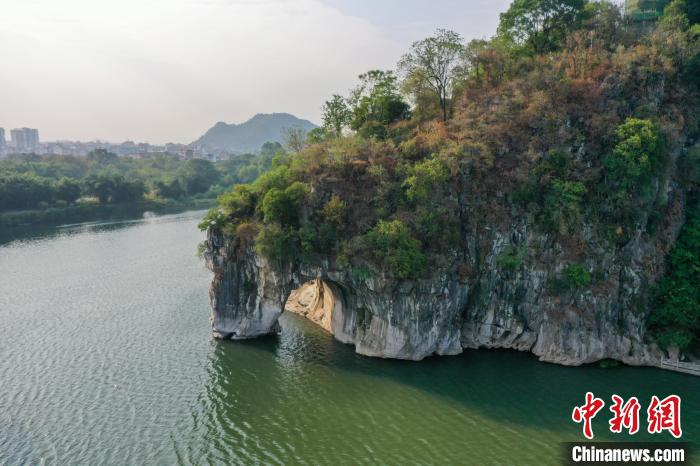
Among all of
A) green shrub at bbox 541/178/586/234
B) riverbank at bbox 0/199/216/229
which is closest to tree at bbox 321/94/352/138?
green shrub at bbox 541/178/586/234

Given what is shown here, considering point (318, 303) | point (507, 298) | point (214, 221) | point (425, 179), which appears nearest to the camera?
point (507, 298)

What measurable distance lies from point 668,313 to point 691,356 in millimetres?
2492

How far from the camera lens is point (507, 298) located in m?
25.6

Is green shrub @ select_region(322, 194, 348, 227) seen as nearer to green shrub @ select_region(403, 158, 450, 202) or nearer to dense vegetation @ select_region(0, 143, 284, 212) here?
green shrub @ select_region(403, 158, 450, 202)

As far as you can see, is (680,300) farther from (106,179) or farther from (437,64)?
(106,179)

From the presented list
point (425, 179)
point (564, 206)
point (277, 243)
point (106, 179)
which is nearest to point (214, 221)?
point (277, 243)

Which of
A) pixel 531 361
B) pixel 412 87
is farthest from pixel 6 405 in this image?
pixel 412 87

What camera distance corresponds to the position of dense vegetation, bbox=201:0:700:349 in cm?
2459

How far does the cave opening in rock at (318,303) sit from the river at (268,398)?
1.32 m

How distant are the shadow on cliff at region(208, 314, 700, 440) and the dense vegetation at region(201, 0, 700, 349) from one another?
142 inches

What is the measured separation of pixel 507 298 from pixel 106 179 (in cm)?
8493

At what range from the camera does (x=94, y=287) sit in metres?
40.5

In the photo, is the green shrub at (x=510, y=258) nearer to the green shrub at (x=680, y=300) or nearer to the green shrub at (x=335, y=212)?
the green shrub at (x=680, y=300)

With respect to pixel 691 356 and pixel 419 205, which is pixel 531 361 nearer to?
pixel 691 356
